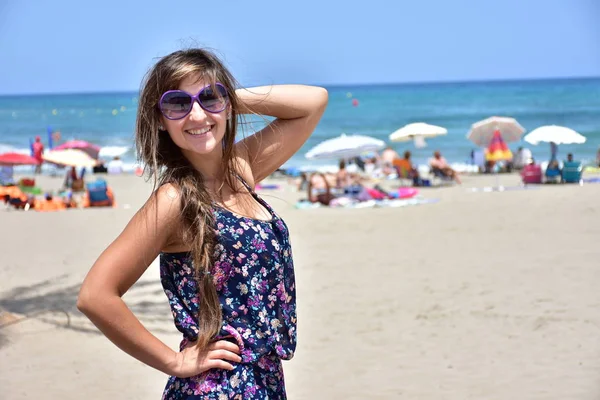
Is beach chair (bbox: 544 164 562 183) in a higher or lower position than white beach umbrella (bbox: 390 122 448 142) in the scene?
lower

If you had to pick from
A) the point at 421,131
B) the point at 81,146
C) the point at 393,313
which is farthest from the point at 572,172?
the point at 81,146

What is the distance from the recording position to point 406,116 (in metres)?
60.9

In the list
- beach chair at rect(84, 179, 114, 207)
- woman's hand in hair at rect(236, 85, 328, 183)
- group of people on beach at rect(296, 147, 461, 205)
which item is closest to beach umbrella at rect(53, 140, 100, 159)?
group of people on beach at rect(296, 147, 461, 205)

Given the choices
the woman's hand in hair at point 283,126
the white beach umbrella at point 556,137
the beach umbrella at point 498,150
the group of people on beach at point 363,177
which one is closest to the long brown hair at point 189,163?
the woman's hand in hair at point 283,126

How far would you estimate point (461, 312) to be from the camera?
6.90 metres

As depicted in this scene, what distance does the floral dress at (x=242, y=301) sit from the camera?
188 cm

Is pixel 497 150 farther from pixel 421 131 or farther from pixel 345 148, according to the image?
pixel 345 148

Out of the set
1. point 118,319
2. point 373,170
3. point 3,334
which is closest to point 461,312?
point 3,334

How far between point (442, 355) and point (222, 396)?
163 inches

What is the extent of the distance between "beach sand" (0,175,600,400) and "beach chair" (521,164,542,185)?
5.18 m

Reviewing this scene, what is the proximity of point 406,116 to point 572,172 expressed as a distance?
145ft

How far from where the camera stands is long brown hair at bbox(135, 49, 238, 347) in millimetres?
1854

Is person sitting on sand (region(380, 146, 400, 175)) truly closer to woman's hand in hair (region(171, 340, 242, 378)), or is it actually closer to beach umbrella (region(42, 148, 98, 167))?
beach umbrella (region(42, 148, 98, 167))

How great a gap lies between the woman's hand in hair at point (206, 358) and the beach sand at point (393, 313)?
6.51 feet
